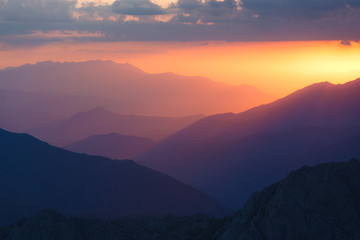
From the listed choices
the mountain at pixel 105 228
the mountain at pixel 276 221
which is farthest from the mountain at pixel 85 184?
the mountain at pixel 276 221

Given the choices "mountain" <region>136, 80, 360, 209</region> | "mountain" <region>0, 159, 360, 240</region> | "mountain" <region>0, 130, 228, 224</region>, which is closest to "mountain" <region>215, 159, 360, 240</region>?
"mountain" <region>0, 159, 360, 240</region>

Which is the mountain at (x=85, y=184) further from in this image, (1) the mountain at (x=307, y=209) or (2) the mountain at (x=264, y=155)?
(1) the mountain at (x=307, y=209)

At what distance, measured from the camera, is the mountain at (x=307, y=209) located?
48.1m

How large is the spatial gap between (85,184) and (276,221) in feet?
308

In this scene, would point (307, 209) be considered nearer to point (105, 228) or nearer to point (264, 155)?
point (105, 228)

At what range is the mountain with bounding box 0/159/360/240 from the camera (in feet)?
159

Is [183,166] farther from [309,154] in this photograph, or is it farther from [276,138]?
[309,154]

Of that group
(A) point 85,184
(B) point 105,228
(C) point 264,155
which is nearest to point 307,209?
(B) point 105,228

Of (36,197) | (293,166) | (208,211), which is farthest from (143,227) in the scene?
(293,166)

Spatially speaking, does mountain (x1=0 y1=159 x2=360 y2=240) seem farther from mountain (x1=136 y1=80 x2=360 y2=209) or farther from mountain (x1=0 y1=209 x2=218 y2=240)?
mountain (x1=136 y1=80 x2=360 y2=209)

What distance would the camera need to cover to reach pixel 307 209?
49688 millimetres

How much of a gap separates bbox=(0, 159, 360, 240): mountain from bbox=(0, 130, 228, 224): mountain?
54219 mm

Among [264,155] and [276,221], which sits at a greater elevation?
[276,221]

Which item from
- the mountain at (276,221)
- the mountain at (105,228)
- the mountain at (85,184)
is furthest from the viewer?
the mountain at (85,184)
